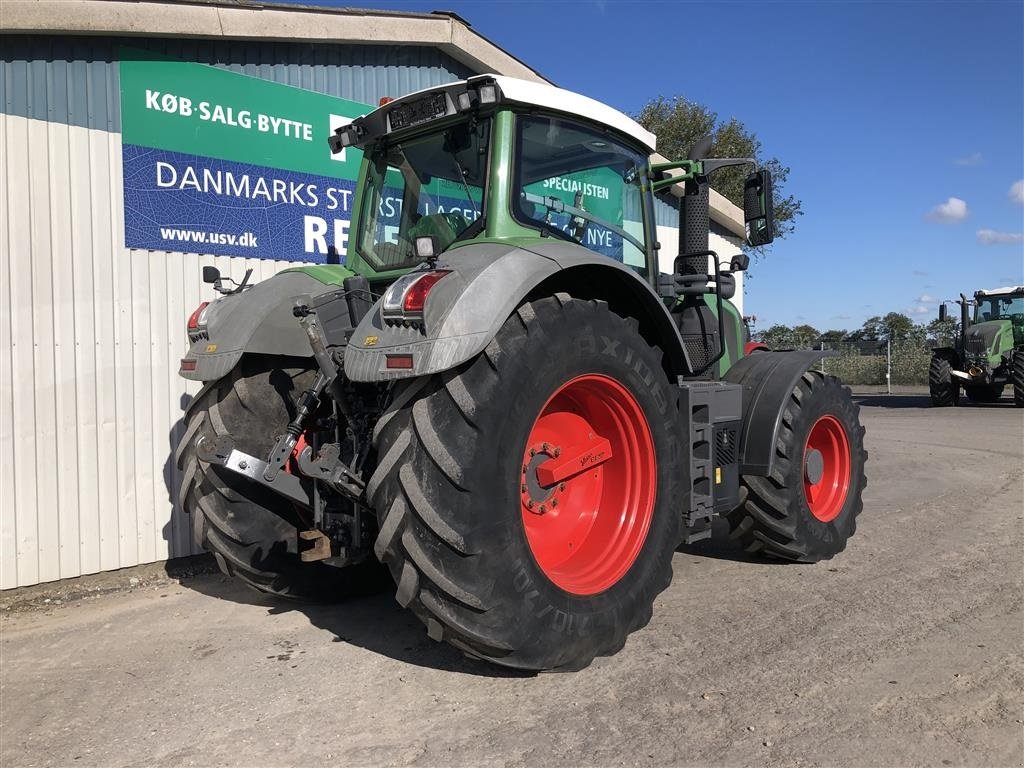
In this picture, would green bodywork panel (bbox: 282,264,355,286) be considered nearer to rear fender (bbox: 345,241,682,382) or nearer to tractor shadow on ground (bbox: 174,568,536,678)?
rear fender (bbox: 345,241,682,382)

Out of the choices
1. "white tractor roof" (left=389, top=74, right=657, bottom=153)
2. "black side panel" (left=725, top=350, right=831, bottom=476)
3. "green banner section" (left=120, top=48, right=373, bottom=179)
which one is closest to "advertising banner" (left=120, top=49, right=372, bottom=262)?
"green banner section" (left=120, top=48, right=373, bottom=179)

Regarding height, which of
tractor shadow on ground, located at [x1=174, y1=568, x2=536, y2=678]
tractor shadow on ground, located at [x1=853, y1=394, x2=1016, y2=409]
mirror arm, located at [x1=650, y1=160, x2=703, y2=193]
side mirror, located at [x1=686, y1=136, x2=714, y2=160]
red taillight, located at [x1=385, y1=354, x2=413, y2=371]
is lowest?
tractor shadow on ground, located at [x1=174, y1=568, x2=536, y2=678]

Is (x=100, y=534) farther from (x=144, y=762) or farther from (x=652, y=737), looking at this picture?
(x=652, y=737)

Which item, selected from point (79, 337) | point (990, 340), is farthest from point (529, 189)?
point (990, 340)

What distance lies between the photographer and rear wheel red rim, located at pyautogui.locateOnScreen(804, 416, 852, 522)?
5.23 metres

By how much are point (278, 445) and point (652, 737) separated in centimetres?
188

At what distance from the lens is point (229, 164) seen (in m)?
5.81

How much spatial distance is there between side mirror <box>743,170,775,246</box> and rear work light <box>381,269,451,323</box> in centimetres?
241

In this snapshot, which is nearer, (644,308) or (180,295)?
(644,308)

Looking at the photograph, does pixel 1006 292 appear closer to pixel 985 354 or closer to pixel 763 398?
pixel 985 354

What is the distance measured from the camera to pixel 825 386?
5.14m

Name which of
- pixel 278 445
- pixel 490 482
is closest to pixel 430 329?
pixel 490 482

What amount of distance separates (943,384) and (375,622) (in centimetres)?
1718

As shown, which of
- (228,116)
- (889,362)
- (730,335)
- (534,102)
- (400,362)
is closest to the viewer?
(400,362)
